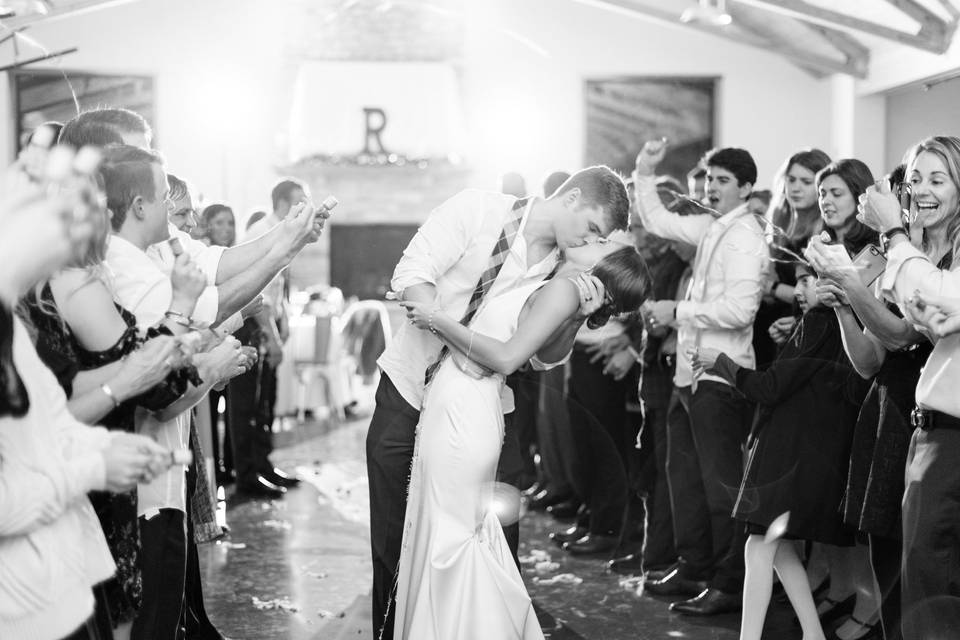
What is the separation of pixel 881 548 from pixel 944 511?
68 cm

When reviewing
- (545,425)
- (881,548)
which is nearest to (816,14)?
(545,425)

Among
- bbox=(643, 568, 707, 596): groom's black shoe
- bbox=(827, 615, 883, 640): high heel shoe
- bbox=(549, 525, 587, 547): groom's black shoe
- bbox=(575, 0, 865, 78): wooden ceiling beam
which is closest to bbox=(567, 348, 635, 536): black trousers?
bbox=(549, 525, 587, 547): groom's black shoe

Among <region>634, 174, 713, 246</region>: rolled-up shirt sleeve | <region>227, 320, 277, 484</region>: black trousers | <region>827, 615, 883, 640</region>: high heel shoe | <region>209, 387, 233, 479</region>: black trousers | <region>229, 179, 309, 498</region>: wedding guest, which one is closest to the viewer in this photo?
<region>827, 615, 883, 640</region>: high heel shoe

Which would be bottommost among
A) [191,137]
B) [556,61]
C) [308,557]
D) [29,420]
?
[308,557]

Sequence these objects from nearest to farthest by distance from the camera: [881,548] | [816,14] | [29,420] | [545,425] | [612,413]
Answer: [29,420]
[881,548]
[612,413]
[545,425]
[816,14]

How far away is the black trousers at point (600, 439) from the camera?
5180 millimetres

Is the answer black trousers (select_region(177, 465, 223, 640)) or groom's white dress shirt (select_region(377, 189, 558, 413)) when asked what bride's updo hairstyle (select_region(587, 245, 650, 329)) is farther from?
black trousers (select_region(177, 465, 223, 640))

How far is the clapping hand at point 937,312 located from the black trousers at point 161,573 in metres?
1.78

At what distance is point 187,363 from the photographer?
2275mm

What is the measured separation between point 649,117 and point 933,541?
10499mm

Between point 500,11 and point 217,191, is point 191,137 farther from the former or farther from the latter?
point 500,11

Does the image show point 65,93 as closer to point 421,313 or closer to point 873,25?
point 873,25

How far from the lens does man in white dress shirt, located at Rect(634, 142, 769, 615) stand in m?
4.13

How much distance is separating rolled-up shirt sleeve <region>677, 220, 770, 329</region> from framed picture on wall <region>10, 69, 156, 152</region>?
9.81 meters
